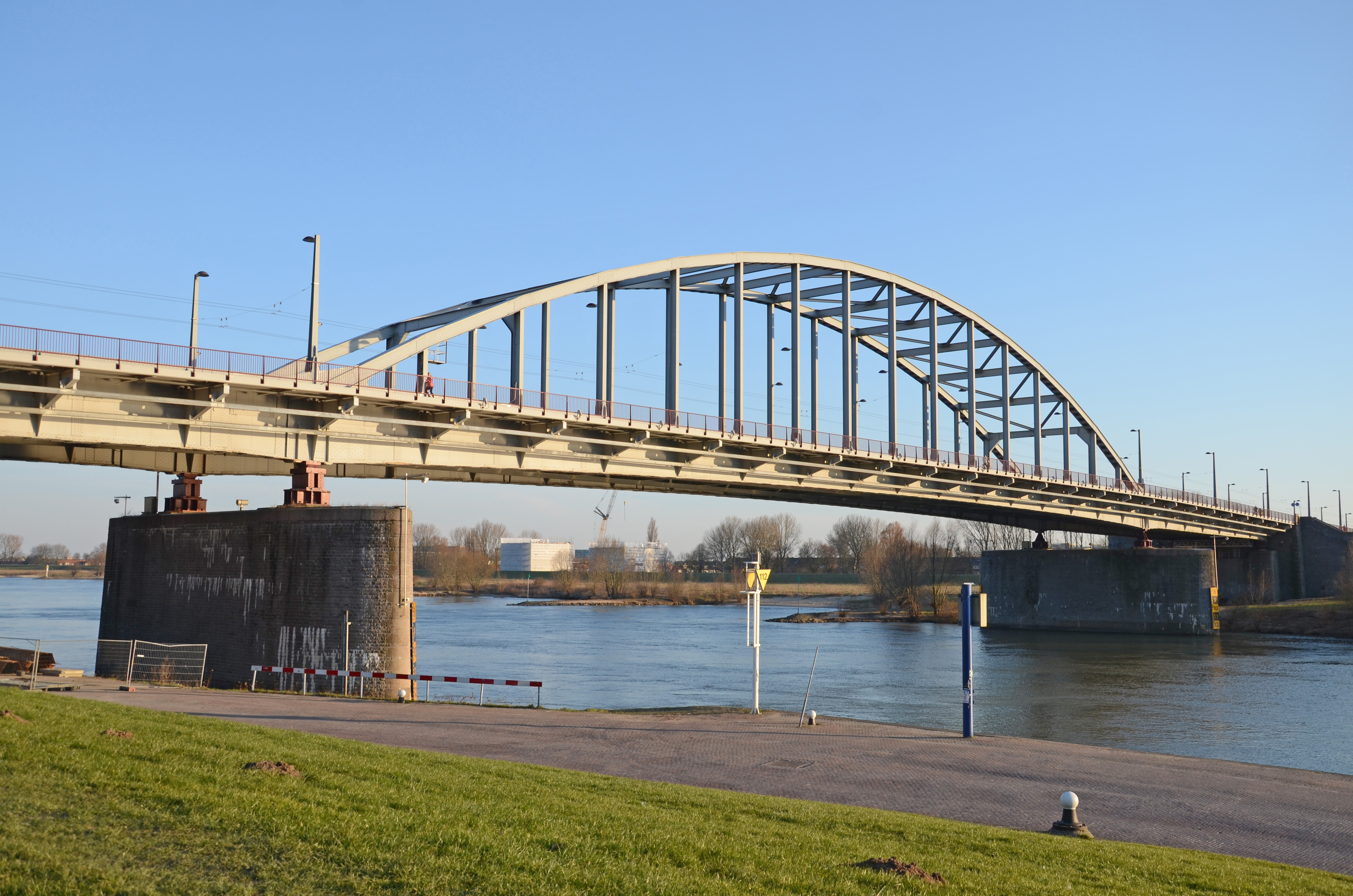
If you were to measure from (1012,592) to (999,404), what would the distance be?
1345cm

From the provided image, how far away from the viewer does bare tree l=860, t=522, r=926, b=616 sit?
86.4m

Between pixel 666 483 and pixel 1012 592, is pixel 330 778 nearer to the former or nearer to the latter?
pixel 666 483

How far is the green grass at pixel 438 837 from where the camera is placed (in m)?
6.37

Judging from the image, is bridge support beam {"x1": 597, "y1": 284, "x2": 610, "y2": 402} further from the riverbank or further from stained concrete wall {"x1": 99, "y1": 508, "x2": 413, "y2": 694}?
the riverbank

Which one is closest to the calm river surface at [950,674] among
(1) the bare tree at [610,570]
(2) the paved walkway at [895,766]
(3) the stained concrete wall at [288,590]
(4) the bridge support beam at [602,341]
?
(3) the stained concrete wall at [288,590]

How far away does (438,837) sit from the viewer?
7.36 metres

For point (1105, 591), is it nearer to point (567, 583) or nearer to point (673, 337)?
point (673, 337)

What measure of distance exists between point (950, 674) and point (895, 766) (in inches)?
1117

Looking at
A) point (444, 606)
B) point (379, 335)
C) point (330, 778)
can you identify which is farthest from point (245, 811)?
point (444, 606)

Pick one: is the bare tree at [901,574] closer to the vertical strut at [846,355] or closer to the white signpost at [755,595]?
the vertical strut at [846,355]

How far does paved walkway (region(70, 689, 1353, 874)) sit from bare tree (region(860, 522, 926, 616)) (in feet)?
224

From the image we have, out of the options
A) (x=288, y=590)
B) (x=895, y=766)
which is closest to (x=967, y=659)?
(x=895, y=766)

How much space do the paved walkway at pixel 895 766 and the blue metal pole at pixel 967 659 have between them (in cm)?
43

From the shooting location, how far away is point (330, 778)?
9.08 metres
